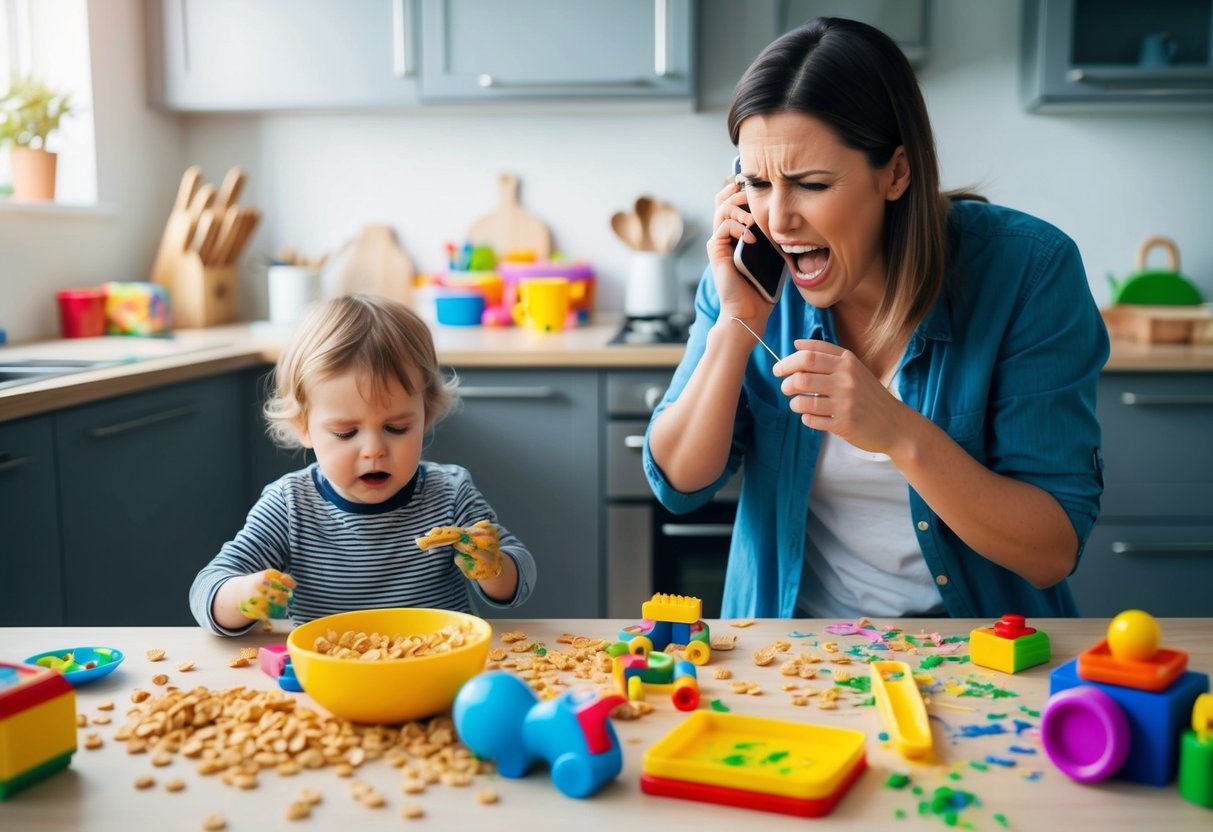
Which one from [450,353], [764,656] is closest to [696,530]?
[450,353]

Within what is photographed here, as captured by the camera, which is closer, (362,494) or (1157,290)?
(362,494)

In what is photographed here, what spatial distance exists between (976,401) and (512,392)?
1432 mm

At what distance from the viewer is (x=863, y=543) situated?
5.03 ft

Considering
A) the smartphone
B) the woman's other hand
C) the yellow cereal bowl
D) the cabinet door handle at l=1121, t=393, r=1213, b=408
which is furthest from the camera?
the cabinet door handle at l=1121, t=393, r=1213, b=408

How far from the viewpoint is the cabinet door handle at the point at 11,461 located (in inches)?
75.2

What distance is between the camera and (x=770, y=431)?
1580 mm

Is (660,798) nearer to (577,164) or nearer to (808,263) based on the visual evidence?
(808,263)

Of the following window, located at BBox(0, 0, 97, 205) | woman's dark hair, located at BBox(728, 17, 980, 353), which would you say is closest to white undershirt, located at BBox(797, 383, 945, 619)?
woman's dark hair, located at BBox(728, 17, 980, 353)

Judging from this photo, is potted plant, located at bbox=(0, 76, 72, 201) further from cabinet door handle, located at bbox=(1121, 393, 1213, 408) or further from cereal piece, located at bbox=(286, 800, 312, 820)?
cabinet door handle, located at bbox=(1121, 393, 1213, 408)

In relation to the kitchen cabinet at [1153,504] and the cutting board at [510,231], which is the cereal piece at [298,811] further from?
the cutting board at [510,231]

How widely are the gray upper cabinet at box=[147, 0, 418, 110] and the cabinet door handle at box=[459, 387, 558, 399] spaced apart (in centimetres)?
91

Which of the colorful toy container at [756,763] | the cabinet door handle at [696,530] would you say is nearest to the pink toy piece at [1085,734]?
the colorful toy container at [756,763]

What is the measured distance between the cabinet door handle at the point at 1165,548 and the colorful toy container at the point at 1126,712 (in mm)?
1942

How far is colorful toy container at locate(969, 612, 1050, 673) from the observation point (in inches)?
41.7
